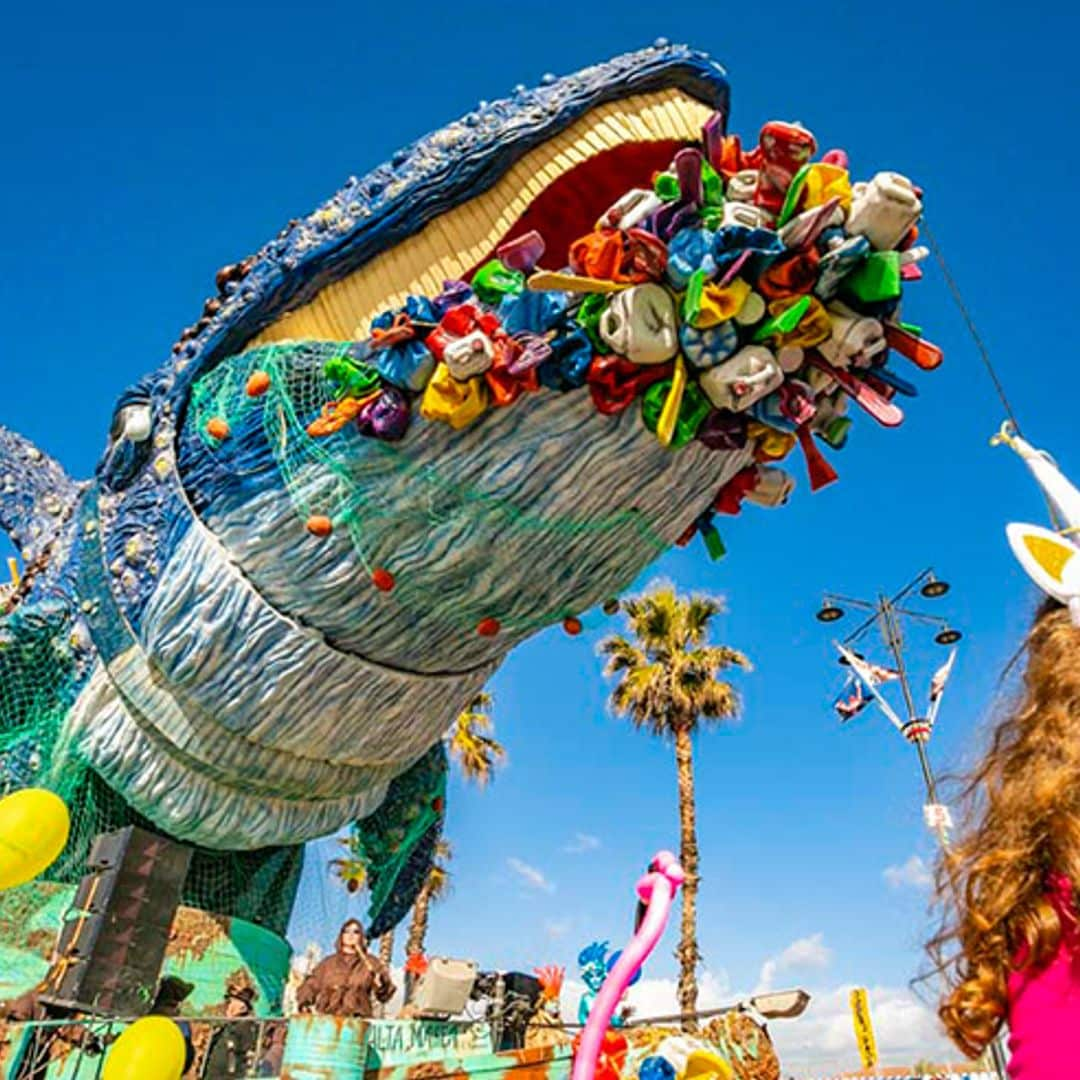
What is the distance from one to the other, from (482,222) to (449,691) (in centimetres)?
252

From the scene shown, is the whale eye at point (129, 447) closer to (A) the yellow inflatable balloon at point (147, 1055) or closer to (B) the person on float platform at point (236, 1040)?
(A) the yellow inflatable balloon at point (147, 1055)

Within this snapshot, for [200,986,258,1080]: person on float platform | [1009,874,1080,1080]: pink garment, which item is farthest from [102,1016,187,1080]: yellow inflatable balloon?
[1009,874,1080,1080]: pink garment

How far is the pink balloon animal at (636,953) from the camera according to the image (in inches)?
127

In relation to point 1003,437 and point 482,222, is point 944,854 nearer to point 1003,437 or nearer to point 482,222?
point 1003,437

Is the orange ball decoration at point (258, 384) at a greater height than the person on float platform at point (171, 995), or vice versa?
the orange ball decoration at point (258, 384)

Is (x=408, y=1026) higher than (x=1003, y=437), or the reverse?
(x=1003, y=437)

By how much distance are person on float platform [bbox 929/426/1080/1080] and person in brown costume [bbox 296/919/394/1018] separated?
528 cm

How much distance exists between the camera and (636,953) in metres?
3.63

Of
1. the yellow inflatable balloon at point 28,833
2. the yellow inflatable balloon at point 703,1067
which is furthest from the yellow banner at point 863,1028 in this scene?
the yellow inflatable balloon at point 28,833

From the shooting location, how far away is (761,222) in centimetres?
425

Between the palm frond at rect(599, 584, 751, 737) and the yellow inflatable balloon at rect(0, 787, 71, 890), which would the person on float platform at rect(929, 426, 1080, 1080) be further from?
the palm frond at rect(599, 584, 751, 737)

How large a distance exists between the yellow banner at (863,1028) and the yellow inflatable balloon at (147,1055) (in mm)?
9829

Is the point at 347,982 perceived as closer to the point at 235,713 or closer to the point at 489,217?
the point at 235,713

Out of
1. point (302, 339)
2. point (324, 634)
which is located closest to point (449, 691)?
point (324, 634)
